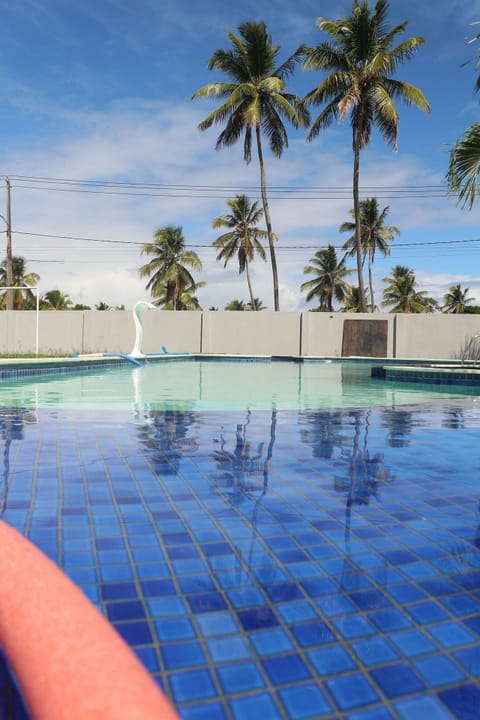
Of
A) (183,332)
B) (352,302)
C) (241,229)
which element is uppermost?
(241,229)

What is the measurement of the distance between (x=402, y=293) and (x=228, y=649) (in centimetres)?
4688

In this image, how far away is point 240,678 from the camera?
73.4 inches

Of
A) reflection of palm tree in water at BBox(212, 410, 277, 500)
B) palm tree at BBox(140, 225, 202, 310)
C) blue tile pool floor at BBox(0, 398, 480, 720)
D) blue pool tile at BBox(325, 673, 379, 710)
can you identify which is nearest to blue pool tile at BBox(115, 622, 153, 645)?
blue tile pool floor at BBox(0, 398, 480, 720)

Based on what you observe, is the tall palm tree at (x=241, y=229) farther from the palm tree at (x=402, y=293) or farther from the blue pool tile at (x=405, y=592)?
the blue pool tile at (x=405, y=592)

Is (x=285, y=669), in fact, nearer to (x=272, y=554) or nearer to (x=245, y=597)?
(x=245, y=597)

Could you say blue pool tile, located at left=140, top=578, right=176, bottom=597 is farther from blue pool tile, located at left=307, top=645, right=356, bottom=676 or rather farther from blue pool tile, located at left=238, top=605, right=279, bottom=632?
blue pool tile, located at left=307, top=645, right=356, bottom=676

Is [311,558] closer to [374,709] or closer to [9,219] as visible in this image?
[374,709]

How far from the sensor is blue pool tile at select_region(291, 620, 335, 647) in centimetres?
208

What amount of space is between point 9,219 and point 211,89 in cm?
1059

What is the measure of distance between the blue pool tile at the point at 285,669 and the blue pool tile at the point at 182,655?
0.22m

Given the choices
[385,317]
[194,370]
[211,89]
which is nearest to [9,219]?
[211,89]

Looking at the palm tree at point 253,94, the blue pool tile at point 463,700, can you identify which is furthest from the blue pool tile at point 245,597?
the palm tree at point 253,94

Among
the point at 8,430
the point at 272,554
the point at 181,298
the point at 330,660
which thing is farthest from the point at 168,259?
the point at 330,660

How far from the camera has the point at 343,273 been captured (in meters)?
40.8
